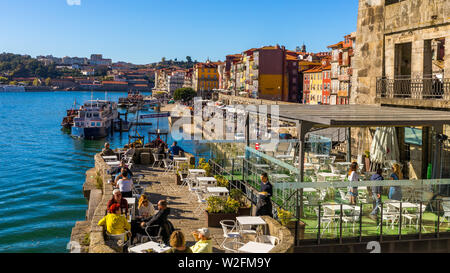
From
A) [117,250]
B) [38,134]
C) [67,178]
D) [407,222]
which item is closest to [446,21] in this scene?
[407,222]

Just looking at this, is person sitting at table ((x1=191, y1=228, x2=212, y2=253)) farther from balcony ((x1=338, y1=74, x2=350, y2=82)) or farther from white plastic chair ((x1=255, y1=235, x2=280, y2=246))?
balcony ((x1=338, y1=74, x2=350, y2=82))

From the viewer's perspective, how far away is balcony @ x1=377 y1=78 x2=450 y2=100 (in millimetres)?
16580

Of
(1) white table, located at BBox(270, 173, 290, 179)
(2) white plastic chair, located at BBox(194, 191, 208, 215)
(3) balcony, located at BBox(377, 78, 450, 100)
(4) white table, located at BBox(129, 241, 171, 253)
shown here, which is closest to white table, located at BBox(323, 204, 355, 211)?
(1) white table, located at BBox(270, 173, 290, 179)

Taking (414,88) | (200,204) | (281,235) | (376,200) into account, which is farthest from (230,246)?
(414,88)

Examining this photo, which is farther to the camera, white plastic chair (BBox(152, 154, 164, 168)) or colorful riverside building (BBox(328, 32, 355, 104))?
colorful riverside building (BBox(328, 32, 355, 104))

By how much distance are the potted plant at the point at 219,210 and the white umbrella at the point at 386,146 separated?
265 inches

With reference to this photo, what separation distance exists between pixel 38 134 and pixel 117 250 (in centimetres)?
7997

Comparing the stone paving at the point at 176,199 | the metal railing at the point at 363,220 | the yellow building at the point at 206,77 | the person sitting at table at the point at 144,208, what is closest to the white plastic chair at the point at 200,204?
the stone paving at the point at 176,199

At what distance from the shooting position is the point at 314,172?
16.8m

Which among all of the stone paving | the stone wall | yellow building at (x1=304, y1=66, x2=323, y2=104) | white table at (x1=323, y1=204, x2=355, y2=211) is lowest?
the stone paving

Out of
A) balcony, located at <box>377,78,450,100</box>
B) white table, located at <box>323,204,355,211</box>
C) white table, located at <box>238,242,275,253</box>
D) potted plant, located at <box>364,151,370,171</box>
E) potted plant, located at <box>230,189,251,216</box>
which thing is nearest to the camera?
white table, located at <box>238,242,275,253</box>

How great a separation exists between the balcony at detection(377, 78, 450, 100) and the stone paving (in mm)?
8549

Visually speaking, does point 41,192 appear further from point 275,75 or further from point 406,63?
point 275,75

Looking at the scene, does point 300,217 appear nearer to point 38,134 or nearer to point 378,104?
point 378,104
